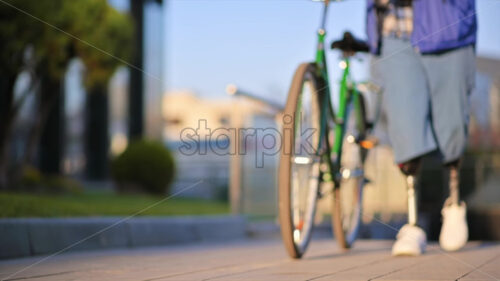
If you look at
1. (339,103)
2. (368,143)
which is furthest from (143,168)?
(339,103)

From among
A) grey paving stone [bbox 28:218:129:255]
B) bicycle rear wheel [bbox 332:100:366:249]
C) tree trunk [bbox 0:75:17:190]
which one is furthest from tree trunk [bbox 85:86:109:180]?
bicycle rear wheel [bbox 332:100:366:249]

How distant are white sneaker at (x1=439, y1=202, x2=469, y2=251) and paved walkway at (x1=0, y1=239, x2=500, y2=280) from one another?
58 millimetres

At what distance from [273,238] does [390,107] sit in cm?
387

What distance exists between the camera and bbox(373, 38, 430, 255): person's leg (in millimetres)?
4770

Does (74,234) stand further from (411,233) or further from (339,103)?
(411,233)

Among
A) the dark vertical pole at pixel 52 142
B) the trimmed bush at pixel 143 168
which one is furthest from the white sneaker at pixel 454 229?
the dark vertical pole at pixel 52 142

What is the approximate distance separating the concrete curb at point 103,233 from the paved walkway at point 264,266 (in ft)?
0.67

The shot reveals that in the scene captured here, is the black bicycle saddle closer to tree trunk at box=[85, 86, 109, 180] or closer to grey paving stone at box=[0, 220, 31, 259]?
grey paving stone at box=[0, 220, 31, 259]

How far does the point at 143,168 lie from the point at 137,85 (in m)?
3.98

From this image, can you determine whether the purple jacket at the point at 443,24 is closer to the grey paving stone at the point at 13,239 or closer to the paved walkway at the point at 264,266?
the paved walkway at the point at 264,266

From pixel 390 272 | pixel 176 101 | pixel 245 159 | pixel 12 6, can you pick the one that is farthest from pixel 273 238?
pixel 176 101

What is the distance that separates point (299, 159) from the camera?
14.7 feet

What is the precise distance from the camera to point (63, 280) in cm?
340

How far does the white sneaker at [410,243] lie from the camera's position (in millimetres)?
4617
